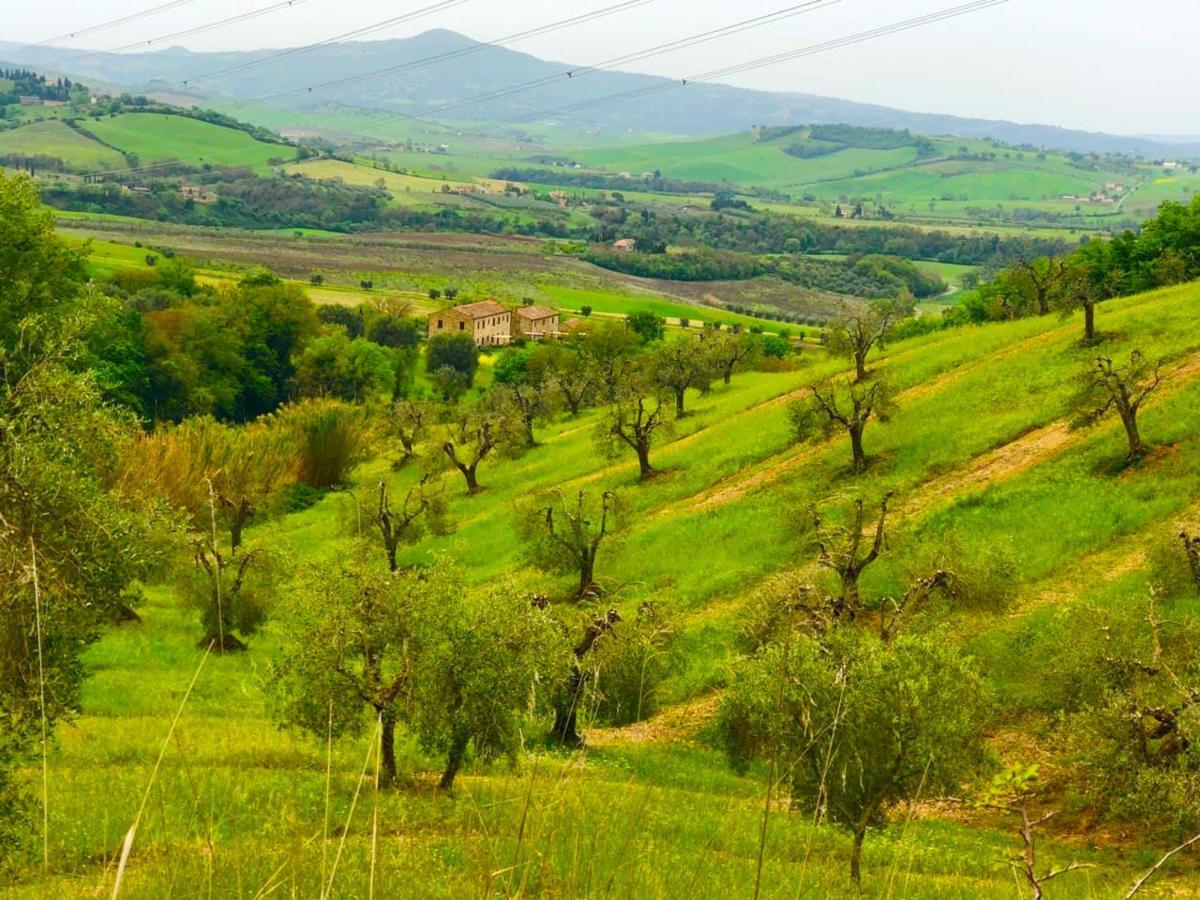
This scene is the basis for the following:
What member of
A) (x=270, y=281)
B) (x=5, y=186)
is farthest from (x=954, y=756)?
(x=270, y=281)

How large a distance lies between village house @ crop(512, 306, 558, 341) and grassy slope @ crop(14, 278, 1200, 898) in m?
92.3

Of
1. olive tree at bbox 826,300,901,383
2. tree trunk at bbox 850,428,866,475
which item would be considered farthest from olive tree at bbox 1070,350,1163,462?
olive tree at bbox 826,300,901,383

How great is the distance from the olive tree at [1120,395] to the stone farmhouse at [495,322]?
115 metres

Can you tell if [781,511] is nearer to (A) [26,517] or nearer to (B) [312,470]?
(A) [26,517]

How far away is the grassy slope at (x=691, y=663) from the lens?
10.3 meters

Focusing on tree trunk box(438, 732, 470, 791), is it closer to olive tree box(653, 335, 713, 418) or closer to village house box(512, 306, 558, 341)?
olive tree box(653, 335, 713, 418)

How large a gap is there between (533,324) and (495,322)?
7.09 meters

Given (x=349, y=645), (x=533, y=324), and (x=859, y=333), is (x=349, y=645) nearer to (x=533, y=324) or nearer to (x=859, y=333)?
(x=859, y=333)

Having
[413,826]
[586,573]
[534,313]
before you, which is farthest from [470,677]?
[534,313]

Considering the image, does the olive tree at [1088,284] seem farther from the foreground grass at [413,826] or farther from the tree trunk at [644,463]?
the foreground grass at [413,826]

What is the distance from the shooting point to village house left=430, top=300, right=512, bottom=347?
159 m

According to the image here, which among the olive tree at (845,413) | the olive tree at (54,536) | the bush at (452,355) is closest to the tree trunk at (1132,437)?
the olive tree at (845,413)

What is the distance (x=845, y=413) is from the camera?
56375 millimetres

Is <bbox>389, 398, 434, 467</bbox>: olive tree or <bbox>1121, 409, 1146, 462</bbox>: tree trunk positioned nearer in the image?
<bbox>1121, 409, 1146, 462</bbox>: tree trunk
